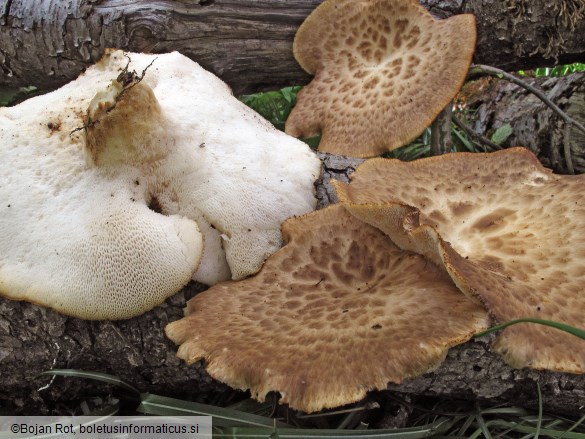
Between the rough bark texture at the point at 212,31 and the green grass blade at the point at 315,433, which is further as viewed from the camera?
the rough bark texture at the point at 212,31

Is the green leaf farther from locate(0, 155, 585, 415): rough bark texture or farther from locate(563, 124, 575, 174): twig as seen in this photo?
locate(0, 155, 585, 415): rough bark texture

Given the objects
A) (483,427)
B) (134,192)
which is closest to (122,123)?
(134,192)

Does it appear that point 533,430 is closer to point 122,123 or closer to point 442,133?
point 442,133

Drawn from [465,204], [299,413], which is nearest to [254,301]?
[299,413]

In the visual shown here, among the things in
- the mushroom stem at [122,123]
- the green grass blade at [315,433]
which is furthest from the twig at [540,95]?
the green grass blade at [315,433]

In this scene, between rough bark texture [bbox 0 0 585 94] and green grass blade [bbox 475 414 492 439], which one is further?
rough bark texture [bbox 0 0 585 94]

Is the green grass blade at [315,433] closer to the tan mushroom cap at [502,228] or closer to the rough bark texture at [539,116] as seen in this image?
the tan mushroom cap at [502,228]

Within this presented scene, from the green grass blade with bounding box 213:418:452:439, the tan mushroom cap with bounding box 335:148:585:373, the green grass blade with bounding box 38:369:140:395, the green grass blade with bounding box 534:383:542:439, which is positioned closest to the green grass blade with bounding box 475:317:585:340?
the tan mushroom cap with bounding box 335:148:585:373
